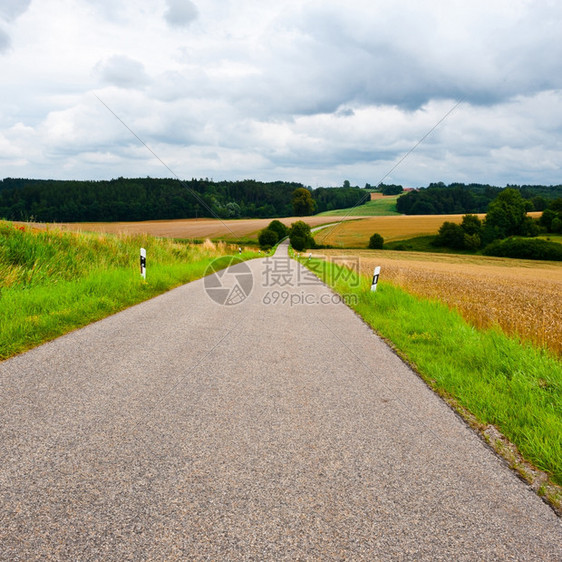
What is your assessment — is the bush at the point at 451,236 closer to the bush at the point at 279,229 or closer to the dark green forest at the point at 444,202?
the bush at the point at 279,229

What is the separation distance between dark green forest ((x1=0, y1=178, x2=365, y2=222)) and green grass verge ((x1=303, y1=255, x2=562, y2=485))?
Result: 161ft

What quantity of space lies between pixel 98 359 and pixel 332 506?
3.64m

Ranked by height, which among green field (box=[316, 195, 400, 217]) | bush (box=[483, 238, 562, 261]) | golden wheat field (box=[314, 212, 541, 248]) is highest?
green field (box=[316, 195, 400, 217])

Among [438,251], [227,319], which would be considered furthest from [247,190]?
[227,319]

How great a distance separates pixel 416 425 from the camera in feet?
11.2

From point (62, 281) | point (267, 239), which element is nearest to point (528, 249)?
point (267, 239)

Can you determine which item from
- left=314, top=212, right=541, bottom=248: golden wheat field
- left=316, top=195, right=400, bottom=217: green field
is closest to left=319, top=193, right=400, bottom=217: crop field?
left=316, top=195, right=400, bottom=217: green field

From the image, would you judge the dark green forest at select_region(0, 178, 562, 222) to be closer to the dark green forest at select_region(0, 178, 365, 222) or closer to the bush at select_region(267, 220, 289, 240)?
the dark green forest at select_region(0, 178, 365, 222)

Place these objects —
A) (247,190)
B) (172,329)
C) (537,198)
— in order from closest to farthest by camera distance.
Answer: (172,329) < (537,198) < (247,190)

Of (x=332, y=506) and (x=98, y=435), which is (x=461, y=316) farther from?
(x=98, y=435)

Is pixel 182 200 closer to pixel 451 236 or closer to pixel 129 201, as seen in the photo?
pixel 129 201

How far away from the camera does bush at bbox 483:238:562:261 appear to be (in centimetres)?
5194

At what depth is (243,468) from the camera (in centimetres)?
261

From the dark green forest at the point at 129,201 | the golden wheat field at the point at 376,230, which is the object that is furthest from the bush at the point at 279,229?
the dark green forest at the point at 129,201
